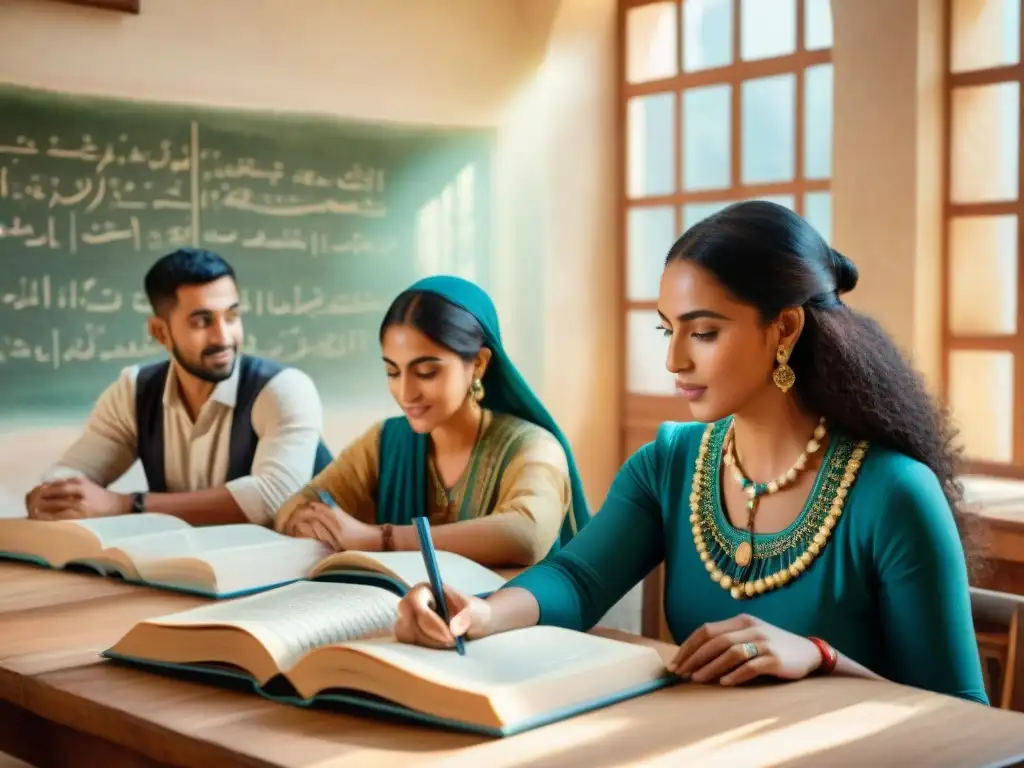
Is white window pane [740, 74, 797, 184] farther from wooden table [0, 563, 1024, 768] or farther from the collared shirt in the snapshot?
wooden table [0, 563, 1024, 768]

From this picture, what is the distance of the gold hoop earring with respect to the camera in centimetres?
282

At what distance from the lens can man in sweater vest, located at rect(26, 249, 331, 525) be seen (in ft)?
10.6

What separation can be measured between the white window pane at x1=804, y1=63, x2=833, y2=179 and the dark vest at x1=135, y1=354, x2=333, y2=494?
9.47 ft

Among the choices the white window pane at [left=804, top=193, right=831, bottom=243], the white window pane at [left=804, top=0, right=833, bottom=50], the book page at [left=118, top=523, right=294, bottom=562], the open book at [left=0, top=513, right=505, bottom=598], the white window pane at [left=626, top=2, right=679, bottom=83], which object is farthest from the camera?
the white window pane at [left=626, top=2, right=679, bottom=83]

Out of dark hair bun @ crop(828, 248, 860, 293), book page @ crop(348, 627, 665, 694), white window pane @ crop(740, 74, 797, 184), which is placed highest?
white window pane @ crop(740, 74, 797, 184)

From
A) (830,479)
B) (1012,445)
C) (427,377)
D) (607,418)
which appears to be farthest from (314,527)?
(607,418)

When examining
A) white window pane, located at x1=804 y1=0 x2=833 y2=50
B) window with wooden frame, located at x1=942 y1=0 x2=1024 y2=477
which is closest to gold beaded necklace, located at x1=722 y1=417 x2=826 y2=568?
window with wooden frame, located at x1=942 y1=0 x2=1024 y2=477

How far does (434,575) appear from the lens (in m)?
1.74

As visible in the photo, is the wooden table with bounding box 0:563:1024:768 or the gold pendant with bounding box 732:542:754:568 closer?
the wooden table with bounding box 0:563:1024:768

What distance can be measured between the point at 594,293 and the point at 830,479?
14.9 feet

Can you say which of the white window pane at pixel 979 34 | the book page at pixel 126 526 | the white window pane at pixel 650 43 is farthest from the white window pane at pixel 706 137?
the book page at pixel 126 526

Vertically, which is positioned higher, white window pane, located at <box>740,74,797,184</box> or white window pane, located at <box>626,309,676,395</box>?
white window pane, located at <box>740,74,797,184</box>

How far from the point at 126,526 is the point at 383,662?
4.42ft

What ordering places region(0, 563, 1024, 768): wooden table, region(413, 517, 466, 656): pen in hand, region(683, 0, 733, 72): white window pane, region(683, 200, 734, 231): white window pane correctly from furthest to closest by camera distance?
region(683, 200, 734, 231): white window pane → region(683, 0, 733, 72): white window pane → region(413, 517, 466, 656): pen in hand → region(0, 563, 1024, 768): wooden table
